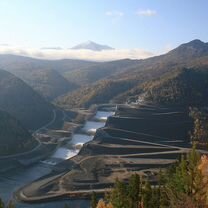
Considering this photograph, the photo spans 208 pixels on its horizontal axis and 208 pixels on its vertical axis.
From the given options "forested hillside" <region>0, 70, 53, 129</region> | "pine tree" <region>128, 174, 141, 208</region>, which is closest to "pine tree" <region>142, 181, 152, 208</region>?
"pine tree" <region>128, 174, 141, 208</region>

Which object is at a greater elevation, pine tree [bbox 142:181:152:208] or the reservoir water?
pine tree [bbox 142:181:152:208]

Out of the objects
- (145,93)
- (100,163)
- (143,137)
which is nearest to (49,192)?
(100,163)

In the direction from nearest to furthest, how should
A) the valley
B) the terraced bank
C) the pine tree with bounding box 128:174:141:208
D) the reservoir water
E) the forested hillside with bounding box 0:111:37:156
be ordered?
the pine tree with bounding box 128:174:141:208 < the reservoir water < the terraced bank < the valley < the forested hillside with bounding box 0:111:37:156

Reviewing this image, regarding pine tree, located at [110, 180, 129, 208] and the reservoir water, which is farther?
the reservoir water

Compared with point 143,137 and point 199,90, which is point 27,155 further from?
point 199,90

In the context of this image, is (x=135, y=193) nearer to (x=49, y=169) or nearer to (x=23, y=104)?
(x=49, y=169)

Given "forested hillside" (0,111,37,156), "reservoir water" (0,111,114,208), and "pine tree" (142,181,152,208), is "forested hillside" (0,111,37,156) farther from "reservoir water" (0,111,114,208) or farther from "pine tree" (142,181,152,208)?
"pine tree" (142,181,152,208)

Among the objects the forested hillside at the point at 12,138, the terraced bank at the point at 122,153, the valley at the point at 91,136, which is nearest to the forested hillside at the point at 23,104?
the valley at the point at 91,136

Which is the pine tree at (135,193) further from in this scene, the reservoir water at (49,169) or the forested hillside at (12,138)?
the forested hillside at (12,138)

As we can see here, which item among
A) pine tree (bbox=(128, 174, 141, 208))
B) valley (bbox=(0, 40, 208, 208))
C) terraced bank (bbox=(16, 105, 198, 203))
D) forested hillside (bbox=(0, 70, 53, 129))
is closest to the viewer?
pine tree (bbox=(128, 174, 141, 208))
